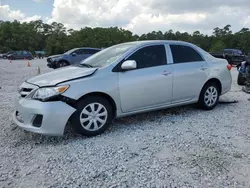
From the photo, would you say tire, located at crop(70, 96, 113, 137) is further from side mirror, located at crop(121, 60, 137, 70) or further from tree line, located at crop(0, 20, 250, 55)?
tree line, located at crop(0, 20, 250, 55)

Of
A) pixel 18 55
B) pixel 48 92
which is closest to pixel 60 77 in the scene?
pixel 48 92

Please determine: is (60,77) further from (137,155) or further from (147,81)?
(137,155)

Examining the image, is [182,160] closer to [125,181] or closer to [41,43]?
[125,181]

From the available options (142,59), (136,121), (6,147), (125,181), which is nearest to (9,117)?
(6,147)

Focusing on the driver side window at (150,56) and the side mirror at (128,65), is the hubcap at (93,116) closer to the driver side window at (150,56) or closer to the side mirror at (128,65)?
the side mirror at (128,65)

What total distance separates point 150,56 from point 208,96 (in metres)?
1.73

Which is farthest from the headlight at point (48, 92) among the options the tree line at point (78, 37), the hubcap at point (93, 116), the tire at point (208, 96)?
the tree line at point (78, 37)

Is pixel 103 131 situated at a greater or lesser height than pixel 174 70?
lesser

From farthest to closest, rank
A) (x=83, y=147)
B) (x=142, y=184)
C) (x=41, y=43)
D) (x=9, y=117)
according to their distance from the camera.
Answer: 1. (x=41, y=43)
2. (x=9, y=117)
3. (x=83, y=147)
4. (x=142, y=184)

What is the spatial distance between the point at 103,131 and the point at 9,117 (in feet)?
7.10

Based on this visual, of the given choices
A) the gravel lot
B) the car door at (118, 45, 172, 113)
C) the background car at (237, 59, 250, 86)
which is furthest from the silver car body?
the background car at (237, 59, 250, 86)

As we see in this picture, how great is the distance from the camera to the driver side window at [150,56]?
4.39 metres

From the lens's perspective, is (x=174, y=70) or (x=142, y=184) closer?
(x=142, y=184)

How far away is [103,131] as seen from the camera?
4.04m
